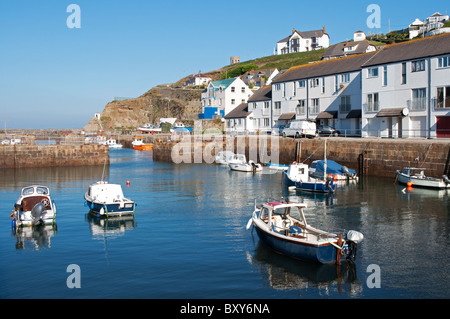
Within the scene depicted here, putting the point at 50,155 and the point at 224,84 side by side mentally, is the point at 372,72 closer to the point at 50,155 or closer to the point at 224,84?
the point at 50,155

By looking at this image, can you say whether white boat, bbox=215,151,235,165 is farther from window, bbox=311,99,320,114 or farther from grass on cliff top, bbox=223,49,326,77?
grass on cliff top, bbox=223,49,326,77

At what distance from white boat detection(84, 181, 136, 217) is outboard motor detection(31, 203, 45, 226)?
11.6 feet

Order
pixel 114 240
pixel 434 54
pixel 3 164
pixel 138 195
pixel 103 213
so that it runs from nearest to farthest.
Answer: pixel 114 240 → pixel 103 213 → pixel 138 195 → pixel 434 54 → pixel 3 164

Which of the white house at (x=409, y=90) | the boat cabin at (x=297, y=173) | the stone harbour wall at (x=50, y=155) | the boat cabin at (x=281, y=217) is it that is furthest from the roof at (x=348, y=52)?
the boat cabin at (x=281, y=217)

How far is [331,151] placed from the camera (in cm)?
4888

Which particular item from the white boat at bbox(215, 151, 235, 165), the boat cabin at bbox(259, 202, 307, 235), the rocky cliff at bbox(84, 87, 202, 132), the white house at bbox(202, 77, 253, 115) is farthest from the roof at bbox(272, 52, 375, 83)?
the rocky cliff at bbox(84, 87, 202, 132)

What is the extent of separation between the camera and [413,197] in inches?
1284

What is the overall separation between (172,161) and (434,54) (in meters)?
40.1

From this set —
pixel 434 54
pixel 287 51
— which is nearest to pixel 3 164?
pixel 434 54

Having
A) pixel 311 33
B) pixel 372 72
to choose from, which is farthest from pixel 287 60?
pixel 372 72

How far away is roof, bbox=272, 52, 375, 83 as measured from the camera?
57.5m

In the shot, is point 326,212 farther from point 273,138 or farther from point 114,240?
point 273,138

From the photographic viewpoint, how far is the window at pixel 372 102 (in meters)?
49.5

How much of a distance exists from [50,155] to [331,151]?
121ft
